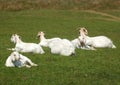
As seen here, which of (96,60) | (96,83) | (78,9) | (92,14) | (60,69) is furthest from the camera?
(78,9)

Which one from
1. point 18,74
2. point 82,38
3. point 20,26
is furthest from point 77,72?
point 20,26

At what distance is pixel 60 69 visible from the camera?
16.1m

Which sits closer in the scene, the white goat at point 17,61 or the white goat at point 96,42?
the white goat at point 17,61

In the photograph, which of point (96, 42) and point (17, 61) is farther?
point (96, 42)

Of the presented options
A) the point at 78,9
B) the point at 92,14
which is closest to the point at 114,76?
the point at 92,14

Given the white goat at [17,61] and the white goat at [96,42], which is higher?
the white goat at [17,61]

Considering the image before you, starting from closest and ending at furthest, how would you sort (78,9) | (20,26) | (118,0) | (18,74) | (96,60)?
(18,74), (96,60), (20,26), (78,9), (118,0)

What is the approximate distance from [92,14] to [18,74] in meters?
38.0

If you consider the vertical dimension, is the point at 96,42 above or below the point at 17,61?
below

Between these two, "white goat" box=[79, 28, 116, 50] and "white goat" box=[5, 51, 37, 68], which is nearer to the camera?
"white goat" box=[5, 51, 37, 68]

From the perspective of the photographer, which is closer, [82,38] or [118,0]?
[82,38]

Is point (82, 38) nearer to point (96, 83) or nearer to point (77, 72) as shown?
point (77, 72)

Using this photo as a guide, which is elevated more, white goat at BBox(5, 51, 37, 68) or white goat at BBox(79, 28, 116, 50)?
white goat at BBox(5, 51, 37, 68)

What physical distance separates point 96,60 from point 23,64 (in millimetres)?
3564
